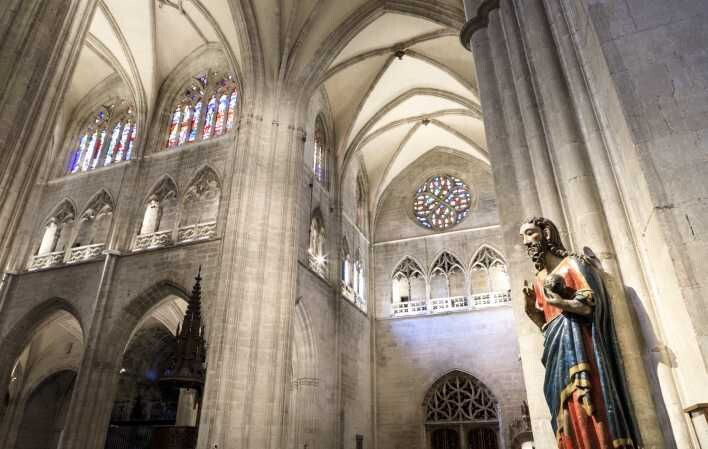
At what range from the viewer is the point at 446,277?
1698cm

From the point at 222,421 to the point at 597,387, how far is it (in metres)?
7.12

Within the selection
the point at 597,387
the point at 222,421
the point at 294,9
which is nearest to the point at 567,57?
the point at 597,387

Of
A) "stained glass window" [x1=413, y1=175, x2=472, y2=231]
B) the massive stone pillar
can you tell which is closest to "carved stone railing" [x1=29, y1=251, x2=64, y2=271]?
"stained glass window" [x1=413, y1=175, x2=472, y2=231]

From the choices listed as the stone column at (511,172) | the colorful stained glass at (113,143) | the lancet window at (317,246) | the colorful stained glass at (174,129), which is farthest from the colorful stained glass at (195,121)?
the stone column at (511,172)

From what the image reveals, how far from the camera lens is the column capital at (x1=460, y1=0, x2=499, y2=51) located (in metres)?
6.01

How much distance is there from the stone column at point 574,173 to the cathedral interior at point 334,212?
0.06ft

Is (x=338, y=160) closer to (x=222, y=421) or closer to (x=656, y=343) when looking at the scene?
(x=222, y=421)

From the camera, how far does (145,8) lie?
1406cm

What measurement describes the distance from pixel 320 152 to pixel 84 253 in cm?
710

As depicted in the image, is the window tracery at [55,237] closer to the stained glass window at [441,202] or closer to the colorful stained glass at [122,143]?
the colorful stained glass at [122,143]

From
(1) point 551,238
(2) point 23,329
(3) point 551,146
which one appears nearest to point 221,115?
(2) point 23,329

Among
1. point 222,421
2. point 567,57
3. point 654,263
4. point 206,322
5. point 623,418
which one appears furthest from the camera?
point 206,322

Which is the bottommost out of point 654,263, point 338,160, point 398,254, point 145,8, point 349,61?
point 654,263

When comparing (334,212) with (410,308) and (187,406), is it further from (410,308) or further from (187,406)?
(187,406)
